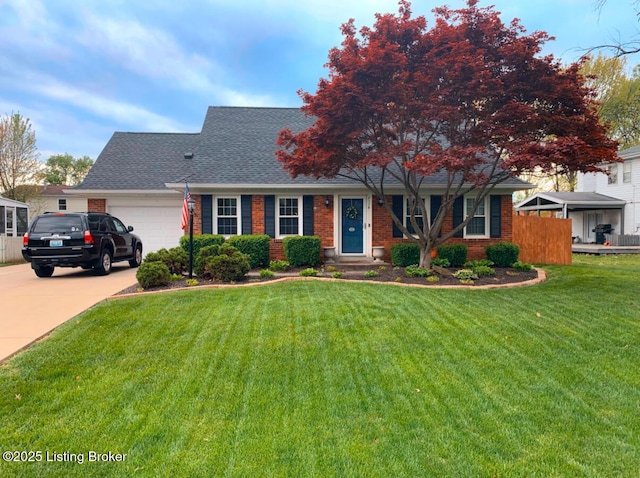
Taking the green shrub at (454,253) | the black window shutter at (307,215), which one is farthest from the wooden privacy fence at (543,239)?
the black window shutter at (307,215)

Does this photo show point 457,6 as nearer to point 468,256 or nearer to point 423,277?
point 423,277

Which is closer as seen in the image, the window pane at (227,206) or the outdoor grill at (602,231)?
the window pane at (227,206)

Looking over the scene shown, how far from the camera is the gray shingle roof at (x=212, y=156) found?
1216cm

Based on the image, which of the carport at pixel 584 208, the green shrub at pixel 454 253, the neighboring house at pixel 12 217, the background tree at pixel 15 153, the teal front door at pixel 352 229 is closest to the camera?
the green shrub at pixel 454 253

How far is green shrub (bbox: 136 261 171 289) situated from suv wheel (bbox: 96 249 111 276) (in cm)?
298

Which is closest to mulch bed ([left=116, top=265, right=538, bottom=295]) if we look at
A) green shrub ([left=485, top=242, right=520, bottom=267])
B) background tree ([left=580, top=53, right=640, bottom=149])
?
green shrub ([left=485, top=242, right=520, bottom=267])

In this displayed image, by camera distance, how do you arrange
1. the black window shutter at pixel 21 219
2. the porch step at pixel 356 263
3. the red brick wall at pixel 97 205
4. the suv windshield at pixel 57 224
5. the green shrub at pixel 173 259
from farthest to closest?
the black window shutter at pixel 21 219, the red brick wall at pixel 97 205, the porch step at pixel 356 263, the suv windshield at pixel 57 224, the green shrub at pixel 173 259

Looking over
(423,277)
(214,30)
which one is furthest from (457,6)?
(214,30)

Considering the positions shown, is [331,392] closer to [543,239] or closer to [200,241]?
[200,241]

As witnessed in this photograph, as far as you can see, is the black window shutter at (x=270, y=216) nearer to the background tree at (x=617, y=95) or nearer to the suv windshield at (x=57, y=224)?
the suv windshield at (x=57, y=224)

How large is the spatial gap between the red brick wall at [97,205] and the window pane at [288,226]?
701 cm

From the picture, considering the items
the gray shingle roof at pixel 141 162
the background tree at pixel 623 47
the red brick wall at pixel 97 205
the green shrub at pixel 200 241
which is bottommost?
the green shrub at pixel 200 241

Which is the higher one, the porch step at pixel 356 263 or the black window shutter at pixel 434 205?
the black window shutter at pixel 434 205

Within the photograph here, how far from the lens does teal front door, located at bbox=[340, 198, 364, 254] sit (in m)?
12.4
